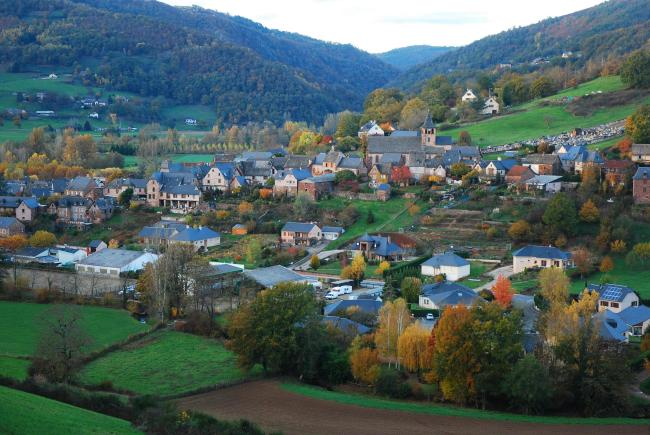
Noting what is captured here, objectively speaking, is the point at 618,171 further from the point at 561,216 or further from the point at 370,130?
the point at 370,130

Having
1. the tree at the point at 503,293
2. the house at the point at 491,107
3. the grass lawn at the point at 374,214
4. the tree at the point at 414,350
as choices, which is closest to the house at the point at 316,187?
the grass lawn at the point at 374,214

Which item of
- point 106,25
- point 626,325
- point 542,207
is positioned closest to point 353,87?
point 106,25

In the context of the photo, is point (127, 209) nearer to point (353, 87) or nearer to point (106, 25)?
point (106, 25)

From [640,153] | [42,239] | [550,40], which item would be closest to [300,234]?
[42,239]

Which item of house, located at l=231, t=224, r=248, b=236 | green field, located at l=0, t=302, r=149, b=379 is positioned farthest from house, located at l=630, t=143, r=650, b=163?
green field, located at l=0, t=302, r=149, b=379

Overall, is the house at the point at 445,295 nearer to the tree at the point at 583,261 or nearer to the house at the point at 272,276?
the house at the point at 272,276
